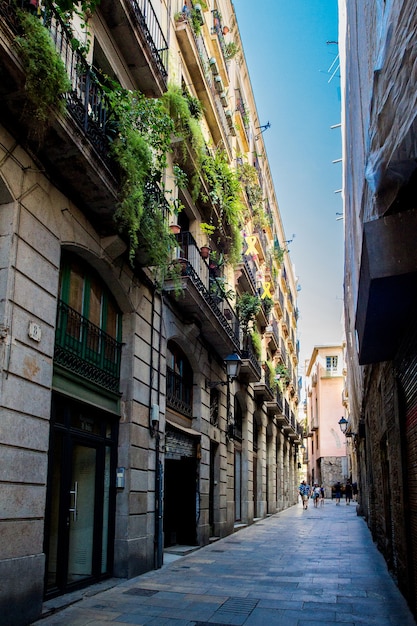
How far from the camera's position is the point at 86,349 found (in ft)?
30.4

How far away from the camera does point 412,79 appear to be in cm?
404

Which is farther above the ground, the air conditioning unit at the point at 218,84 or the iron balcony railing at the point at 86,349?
the air conditioning unit at the point at 218,84

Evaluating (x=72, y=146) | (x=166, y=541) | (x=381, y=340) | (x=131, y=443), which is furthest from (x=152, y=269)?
(x=166, y=541)

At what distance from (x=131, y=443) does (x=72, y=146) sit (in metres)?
5.18

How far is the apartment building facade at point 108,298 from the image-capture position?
6770 mm

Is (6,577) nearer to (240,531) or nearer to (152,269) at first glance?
(152,269)

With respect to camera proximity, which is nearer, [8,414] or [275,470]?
[8,414]

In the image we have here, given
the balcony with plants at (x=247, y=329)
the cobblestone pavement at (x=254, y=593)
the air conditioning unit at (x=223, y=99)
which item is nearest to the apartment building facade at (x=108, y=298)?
the air conditioning unit at (x=223, y=99)

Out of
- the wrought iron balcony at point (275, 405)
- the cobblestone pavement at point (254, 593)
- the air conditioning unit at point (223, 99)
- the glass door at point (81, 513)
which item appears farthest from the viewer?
the wrought iron balcony at point (275, 405)

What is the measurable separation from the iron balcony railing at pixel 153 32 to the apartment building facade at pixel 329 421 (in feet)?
150

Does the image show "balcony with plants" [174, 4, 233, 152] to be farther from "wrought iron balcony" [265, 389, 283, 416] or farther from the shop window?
"wrought iron balcony" [265, 389, 283, 416]

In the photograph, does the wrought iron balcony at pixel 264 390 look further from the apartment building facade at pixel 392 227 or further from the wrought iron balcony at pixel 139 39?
the wrought iron balcony at pixel 139 39

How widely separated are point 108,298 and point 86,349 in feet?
4.32

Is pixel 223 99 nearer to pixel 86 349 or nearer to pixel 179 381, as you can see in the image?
pixel 179 381
